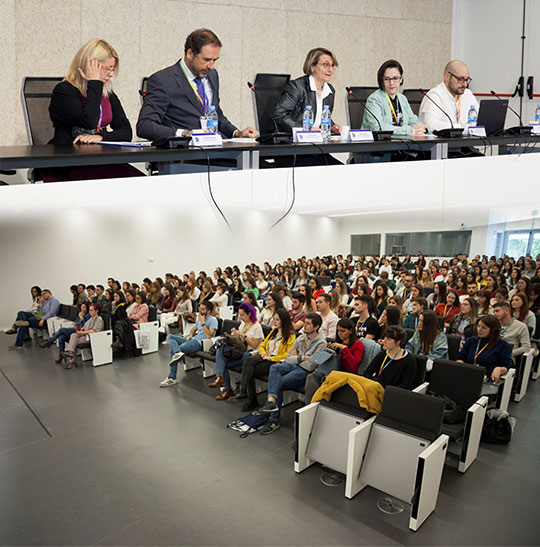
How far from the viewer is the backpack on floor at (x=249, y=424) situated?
168 inches

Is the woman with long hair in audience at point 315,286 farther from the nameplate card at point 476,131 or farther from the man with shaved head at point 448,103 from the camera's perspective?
the nameplate card at point 476,131

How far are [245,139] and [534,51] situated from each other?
22.3ft

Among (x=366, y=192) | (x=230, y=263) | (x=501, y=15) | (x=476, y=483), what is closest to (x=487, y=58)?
(x=501, y=15)

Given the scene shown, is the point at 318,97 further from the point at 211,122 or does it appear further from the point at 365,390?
the point at 365,390

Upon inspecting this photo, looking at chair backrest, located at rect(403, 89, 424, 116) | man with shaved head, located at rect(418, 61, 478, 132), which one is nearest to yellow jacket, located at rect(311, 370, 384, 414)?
man with shaved head, located at rect(418, 61, 478, 132)

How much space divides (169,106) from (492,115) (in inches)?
120

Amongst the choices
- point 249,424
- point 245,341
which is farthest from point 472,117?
point 249,424

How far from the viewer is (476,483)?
11.0 feet

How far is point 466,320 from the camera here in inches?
193

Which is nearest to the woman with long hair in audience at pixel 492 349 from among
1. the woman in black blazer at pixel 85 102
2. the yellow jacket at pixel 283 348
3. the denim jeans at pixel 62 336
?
the yellow jacket at pixel 283 348

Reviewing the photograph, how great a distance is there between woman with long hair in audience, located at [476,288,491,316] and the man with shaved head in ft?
5.90

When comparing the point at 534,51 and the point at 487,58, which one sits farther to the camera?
the point at 487,58

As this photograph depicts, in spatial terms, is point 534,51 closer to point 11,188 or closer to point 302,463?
point 302,463

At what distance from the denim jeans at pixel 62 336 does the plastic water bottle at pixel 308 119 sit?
→ 4.07 metres
